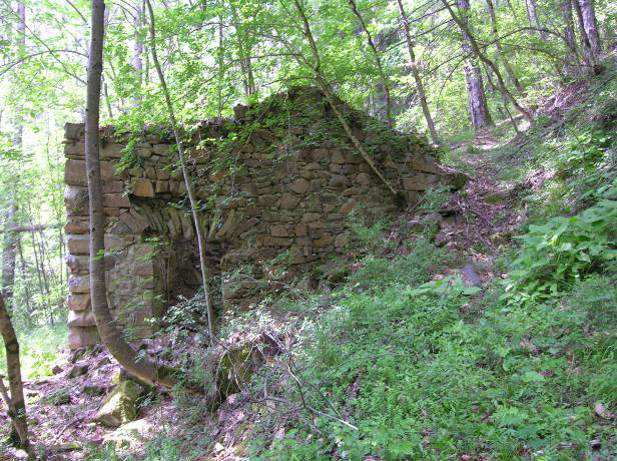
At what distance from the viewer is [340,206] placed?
21.2 ft

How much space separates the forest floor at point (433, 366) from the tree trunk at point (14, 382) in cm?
18

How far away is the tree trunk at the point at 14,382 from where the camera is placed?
4.22 m

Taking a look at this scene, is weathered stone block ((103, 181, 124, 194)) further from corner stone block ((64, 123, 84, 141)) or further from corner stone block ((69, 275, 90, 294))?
corner stone block ((69, 275, 90, 294))

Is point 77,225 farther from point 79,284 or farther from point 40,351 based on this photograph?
point 40,351

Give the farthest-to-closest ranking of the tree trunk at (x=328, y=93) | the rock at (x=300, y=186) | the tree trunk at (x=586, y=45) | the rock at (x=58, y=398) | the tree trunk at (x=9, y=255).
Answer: the tree trunk at (x=9, y=255) → the tree trunk at (x=586, y=45) → the rock at (x=300, y=186) → the tree trunk at (x=328, y=93) → the rock at (x=58, y=398)

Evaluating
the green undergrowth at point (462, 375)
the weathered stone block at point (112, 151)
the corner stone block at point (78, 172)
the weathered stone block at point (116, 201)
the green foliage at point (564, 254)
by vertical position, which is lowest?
the green undergrowth at point (462, 375)

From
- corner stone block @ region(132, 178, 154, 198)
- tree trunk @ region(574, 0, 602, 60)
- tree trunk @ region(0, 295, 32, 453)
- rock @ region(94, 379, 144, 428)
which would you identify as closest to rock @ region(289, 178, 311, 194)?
corner stone block @ region(132, 178, 154, 198)

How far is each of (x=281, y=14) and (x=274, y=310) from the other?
151 inches

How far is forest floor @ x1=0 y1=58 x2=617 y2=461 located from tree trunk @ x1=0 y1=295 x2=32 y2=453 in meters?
0.18

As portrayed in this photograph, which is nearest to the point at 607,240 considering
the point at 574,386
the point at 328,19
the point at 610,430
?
the point at 574,386

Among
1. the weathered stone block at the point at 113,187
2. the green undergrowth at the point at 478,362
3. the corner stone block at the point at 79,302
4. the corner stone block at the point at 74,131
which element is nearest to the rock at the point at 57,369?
the corner stone block at the point at 79,302

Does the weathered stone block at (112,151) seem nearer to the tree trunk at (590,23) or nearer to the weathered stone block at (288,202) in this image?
the weathered stone block at (288,202)

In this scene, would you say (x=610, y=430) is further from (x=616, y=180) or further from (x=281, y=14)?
(x=281, y=14)

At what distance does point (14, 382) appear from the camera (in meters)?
4.39
